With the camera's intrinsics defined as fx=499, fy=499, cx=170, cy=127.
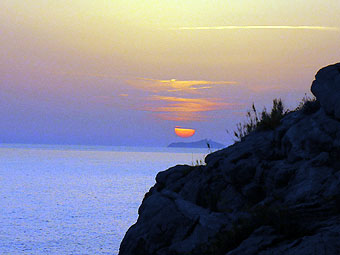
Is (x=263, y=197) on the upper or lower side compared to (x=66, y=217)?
lower

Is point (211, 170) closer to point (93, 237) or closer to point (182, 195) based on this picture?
point (182, 195)

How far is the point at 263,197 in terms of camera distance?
15133 mm

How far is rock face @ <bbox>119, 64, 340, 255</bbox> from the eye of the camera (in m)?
10.7

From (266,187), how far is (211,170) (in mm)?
3160

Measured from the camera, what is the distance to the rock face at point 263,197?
10.7m

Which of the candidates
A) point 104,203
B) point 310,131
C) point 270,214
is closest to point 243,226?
point 270,214

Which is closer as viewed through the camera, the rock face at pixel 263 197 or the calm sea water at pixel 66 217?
the rock face at pixel 263 197

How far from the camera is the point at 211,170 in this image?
17.8 metres

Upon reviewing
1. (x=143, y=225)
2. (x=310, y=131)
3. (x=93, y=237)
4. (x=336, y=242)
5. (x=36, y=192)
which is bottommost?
(x=336, y=242)

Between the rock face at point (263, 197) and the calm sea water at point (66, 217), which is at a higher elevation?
the calm sea water at point (66, 217)

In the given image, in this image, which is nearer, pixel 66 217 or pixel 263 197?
pixel 263 197

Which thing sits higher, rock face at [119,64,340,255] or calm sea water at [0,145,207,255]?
calm sea water at [0,145,207,255]

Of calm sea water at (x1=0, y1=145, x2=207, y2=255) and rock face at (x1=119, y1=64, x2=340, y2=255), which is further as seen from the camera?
calm sea water at (x1=0, y1=145, x2=207, y2=255)

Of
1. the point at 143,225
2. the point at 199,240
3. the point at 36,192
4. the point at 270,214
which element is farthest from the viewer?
the point at 36,192
